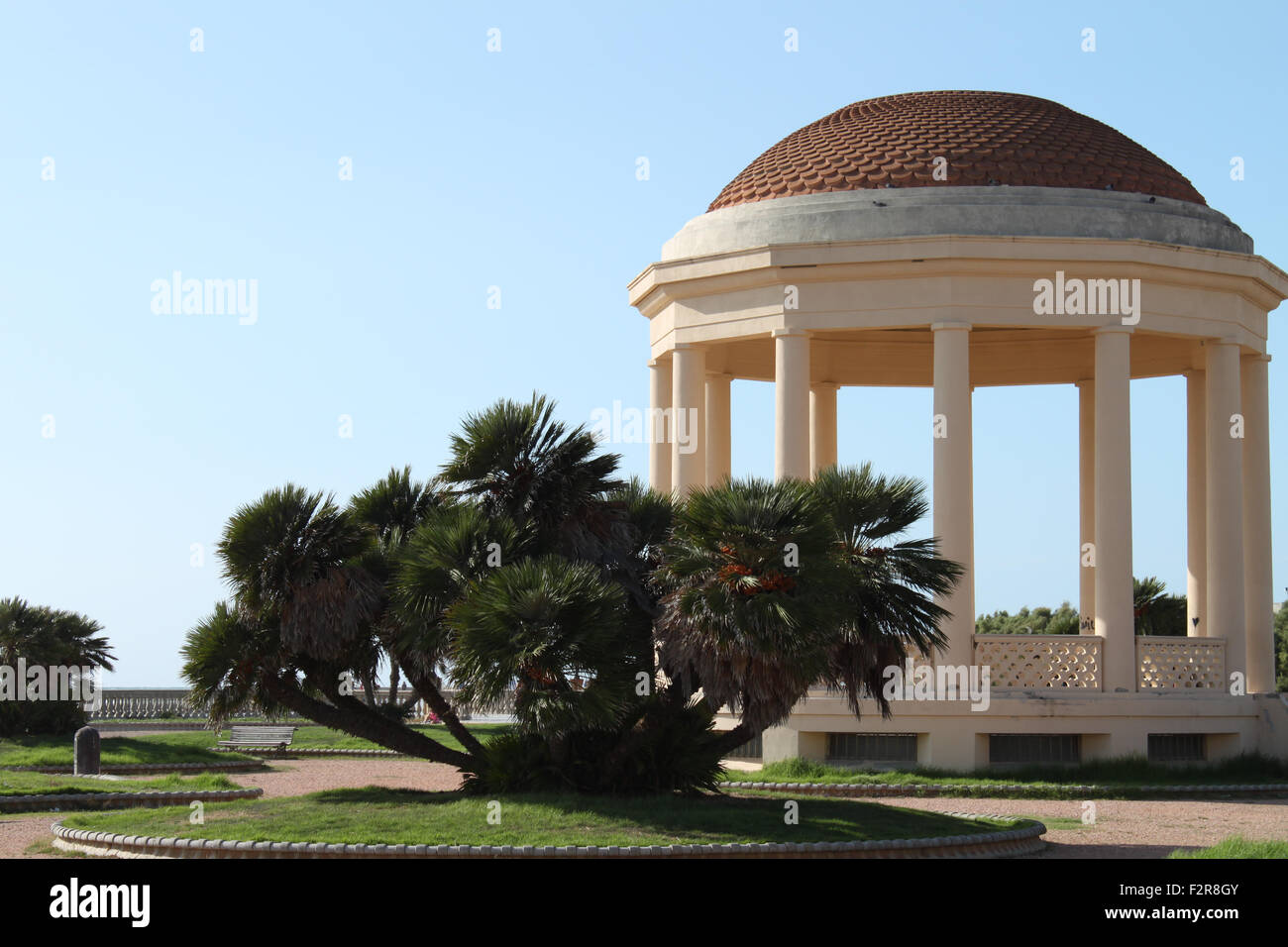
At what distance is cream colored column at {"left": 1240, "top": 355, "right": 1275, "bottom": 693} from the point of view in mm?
40562

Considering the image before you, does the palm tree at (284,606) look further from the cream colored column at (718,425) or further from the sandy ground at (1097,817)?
the cream colored column at (718,425)

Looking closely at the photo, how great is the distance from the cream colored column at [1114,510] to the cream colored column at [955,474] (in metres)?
2.87

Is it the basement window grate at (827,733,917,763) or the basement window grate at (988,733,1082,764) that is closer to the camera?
the basement window grate at (988,733,1082,764)

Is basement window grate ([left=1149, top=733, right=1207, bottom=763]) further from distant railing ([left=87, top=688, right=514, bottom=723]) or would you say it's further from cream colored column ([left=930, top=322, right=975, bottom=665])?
distant railing ([left=87, top=688, right=514, bottom=723])

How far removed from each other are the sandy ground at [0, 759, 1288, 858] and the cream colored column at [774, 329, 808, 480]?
8.77 metres

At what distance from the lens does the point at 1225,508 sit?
38.8 metres

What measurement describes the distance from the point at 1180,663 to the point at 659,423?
13.7 m

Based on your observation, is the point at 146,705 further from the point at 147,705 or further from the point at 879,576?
the point at 879,576

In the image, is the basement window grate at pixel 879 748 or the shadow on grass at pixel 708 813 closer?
the shadow on grass at pixel 708 813

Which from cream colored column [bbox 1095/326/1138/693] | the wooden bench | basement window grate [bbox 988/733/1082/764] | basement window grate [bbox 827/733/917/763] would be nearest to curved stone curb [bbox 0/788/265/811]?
basement window grate [bbox 827/733/917/763]

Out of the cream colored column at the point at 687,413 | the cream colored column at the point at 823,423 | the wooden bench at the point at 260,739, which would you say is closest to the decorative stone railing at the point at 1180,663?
the cream colored column at the point at 687,413

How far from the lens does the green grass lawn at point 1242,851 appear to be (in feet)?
67.9
